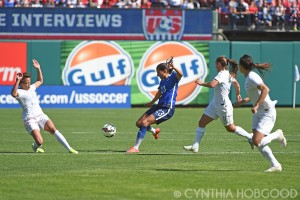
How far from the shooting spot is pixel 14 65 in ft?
119

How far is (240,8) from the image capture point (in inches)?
1619

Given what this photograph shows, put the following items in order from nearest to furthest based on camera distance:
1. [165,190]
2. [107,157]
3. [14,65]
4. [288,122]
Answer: [165,190], [107,157], [288,122], [14,65]

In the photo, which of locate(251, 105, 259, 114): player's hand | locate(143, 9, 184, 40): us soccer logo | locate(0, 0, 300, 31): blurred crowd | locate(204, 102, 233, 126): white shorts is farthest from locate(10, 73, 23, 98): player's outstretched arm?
locate(0, 0, 300, 31): blurred crowd

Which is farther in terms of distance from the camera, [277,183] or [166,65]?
[166,65]

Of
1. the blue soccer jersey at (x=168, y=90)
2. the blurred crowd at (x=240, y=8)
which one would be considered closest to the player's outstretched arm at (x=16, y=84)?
the blue soccer jersey at (x=168, y=90)

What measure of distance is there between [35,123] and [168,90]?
9.62ft

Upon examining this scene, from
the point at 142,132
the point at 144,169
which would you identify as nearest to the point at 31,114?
the point at 142,132

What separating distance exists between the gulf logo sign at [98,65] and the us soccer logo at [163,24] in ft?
6.01

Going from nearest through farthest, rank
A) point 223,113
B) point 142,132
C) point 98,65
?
point 223,113, point 142,132, point 98,65

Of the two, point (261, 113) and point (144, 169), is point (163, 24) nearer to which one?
point (144, 169)

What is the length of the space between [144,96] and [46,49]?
15.4 feet

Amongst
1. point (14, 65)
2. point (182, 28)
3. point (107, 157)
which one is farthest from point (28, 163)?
point (182, 28)

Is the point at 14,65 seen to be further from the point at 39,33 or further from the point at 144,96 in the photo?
the point at 144,96

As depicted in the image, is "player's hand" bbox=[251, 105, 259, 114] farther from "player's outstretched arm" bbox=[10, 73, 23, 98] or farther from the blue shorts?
"player's outstretched arm" bbox=[10, 73, 23, 98]
